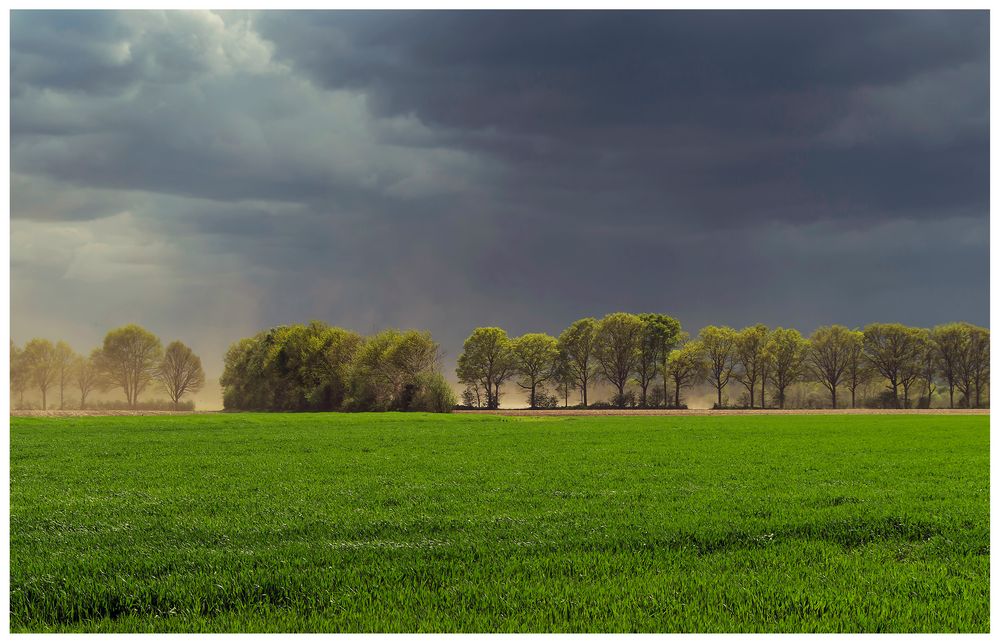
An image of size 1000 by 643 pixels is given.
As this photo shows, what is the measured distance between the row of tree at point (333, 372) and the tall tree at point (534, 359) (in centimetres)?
1422

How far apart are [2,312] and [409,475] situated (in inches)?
492

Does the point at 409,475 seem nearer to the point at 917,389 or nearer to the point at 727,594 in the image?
the point at 727,594

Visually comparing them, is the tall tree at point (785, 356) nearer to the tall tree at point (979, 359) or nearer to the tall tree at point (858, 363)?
the tall tree at point (858, 363)

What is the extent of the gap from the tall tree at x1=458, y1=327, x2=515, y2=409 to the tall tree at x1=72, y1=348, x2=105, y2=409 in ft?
155

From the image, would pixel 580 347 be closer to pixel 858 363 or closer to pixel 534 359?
pixel 534 359

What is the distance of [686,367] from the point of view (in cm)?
9212

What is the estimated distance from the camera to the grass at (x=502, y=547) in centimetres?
802

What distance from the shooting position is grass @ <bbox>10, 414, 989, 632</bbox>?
802 centimetres

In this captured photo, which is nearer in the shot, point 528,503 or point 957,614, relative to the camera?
point 957,614

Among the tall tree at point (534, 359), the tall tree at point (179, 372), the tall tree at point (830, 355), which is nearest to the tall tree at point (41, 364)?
the tall tree at point (179, 372)

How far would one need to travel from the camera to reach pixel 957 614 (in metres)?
8.01

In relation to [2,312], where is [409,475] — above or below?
below

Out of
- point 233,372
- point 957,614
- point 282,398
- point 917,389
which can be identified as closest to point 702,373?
point 917,389

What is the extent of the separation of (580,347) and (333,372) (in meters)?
29.2
